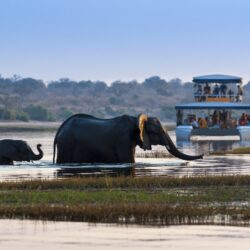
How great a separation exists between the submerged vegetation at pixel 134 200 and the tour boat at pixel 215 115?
156 ft

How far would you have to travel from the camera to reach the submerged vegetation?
21814 millimetres

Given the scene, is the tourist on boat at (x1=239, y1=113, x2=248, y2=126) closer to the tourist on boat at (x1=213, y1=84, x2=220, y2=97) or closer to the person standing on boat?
the tourist on boat at (x1=213, y1=84, x2=220, y2=97)

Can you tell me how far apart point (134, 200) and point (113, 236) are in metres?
4.29

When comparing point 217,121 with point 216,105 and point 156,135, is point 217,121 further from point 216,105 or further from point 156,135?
point 156,135

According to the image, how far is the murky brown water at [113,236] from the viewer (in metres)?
19.0

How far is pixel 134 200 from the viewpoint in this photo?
2428cm

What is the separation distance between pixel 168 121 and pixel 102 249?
579 feet

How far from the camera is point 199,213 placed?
869 inches

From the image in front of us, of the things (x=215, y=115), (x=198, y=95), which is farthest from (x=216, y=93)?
(x=215, y=115)

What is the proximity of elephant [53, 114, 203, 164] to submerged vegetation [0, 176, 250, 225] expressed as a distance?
9022 millimetres

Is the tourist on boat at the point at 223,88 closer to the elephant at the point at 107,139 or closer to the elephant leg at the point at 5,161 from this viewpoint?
the elephant at the point at 107,139

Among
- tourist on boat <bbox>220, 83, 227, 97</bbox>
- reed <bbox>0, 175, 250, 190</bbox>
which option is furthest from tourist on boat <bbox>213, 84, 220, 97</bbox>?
reed <bbox>0, 175, 250, 190</bbox>

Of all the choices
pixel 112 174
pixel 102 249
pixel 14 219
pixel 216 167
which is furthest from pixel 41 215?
pixel 216 167

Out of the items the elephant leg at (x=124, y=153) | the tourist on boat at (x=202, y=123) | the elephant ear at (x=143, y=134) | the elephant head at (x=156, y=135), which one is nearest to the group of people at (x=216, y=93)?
the tourist on boat at (x=202, y=123)
